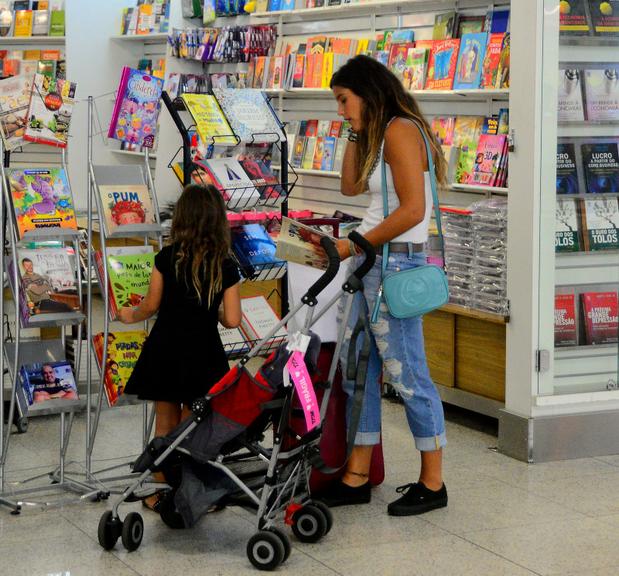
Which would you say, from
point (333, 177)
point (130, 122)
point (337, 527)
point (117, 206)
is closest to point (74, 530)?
point (337, 527)

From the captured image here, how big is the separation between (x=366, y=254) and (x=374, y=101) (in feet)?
1.82

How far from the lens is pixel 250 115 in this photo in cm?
435

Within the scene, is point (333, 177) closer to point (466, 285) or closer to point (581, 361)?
point (466, 285)

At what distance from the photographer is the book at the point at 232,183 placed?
13.6 feet

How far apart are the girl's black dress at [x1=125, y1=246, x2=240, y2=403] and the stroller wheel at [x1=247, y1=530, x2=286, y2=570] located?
629 mm

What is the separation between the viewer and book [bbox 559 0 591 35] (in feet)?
14.2

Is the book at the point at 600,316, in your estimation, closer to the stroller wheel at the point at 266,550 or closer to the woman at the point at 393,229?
the woman at the point at 393,229

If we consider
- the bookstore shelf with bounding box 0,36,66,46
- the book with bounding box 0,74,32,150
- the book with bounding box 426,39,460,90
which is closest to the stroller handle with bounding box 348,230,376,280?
the book with bounding box 0,74,32,150

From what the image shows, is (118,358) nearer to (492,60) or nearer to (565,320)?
(565,320)

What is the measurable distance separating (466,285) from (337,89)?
154 centimetres

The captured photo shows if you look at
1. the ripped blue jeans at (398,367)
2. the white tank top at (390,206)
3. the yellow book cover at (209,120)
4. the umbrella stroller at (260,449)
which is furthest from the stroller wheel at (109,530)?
the yellow book cover at (209,120)

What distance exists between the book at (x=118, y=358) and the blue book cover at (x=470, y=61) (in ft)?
7.90

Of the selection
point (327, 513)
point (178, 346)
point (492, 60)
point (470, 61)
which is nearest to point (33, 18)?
point (470, 61)

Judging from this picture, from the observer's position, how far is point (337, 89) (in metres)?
3.66
